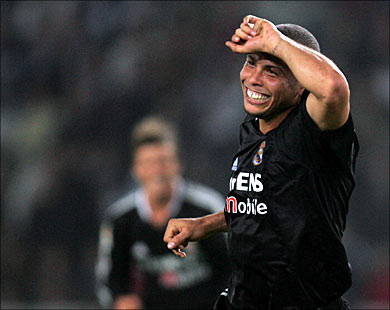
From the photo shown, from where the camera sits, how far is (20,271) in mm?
4293

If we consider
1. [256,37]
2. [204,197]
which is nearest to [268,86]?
[256,37]

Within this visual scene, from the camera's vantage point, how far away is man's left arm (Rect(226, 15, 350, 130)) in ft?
5.52

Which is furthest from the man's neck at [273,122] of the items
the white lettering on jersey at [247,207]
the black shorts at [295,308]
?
the black shorts at [295,308]

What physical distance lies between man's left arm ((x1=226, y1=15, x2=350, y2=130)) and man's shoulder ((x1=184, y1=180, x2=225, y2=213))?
2.11m

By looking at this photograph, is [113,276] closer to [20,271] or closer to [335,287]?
[20,271]

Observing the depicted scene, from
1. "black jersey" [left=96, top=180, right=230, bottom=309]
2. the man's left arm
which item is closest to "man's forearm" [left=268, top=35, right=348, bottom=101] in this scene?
the man's left arm

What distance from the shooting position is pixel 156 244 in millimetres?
3770

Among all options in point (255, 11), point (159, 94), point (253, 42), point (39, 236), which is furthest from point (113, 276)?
point (253, 42)

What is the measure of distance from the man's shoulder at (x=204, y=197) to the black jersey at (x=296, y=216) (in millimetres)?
1898

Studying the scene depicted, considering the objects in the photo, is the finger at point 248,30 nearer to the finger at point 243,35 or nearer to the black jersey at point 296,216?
the finger at point 243,35

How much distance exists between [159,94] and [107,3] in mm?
700

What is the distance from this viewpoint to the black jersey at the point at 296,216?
1837 millimetres

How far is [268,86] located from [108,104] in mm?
2497

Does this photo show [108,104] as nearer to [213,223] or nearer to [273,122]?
[213,223]
